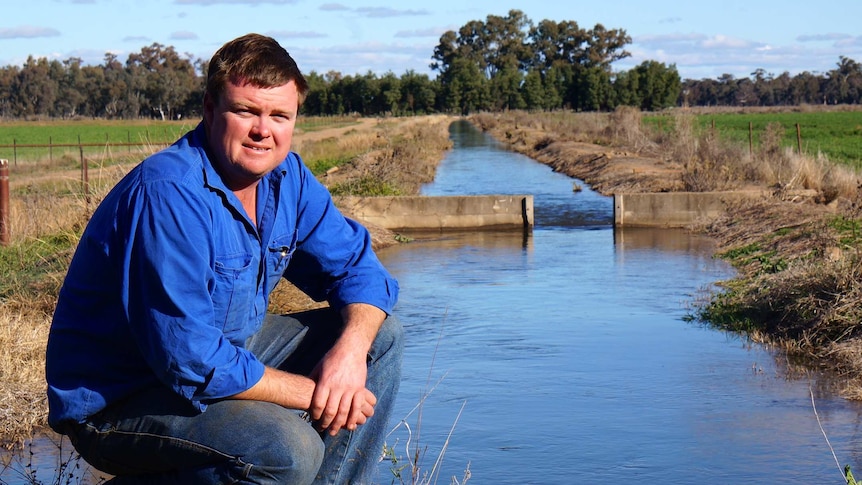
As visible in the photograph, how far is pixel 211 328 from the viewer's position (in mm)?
2932

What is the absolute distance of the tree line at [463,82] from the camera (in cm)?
11712

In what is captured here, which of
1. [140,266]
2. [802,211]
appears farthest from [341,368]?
[802,211]

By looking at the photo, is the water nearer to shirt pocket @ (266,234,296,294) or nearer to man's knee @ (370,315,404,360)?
man's knee @ (370,315,404,360)

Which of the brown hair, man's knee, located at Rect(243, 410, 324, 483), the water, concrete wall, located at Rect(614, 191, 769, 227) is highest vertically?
the brown hair

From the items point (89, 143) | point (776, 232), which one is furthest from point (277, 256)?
point (89, 143)

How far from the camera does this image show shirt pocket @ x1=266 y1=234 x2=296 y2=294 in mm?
3420

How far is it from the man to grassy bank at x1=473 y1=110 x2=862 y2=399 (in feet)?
13.9

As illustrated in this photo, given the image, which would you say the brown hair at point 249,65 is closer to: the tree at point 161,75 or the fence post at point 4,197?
the fence post at point 4,197

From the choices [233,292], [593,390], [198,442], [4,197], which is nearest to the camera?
[198,442]

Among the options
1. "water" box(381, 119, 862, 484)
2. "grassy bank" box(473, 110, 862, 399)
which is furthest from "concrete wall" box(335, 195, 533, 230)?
"water" box(381, 119, 862, 484)

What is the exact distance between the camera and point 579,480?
4.93 m

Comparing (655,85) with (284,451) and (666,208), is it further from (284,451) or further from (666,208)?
(284,451)

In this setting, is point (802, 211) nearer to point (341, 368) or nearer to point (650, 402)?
point (650, 402)

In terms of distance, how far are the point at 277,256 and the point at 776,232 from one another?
1106 centimetres
